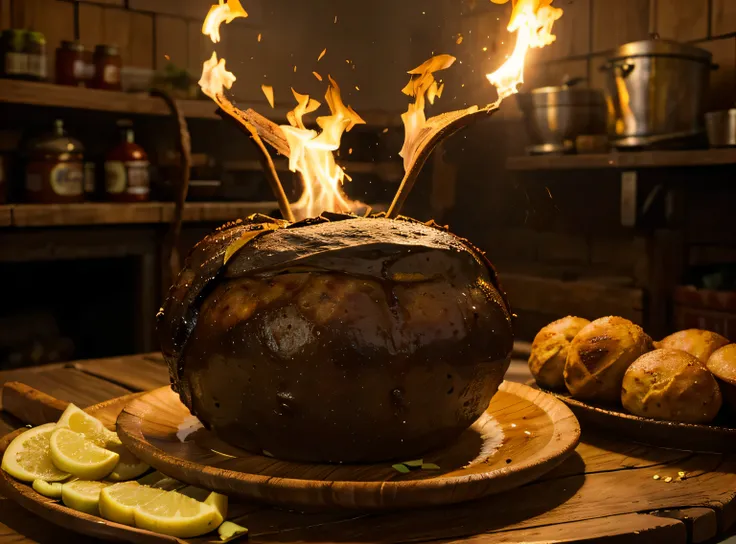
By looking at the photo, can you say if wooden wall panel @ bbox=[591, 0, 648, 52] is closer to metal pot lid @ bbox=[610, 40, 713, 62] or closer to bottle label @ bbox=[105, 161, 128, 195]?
metal pot lid @ bbox=[610, 40, 713, 62]

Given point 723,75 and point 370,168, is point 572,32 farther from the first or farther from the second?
point 370,168

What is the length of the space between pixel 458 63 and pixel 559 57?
513mm

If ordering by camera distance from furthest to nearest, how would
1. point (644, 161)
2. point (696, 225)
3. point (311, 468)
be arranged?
point (696, 225)
point (644, 161)
point (311, 468)

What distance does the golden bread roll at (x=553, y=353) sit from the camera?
4.32 ft

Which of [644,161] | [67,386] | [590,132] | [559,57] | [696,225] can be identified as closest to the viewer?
[67,386]

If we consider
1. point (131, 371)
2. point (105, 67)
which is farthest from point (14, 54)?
point (131, 371)

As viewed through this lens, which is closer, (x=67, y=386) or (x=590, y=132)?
(x=67, y=386)

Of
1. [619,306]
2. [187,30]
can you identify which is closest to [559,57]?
[619,306]

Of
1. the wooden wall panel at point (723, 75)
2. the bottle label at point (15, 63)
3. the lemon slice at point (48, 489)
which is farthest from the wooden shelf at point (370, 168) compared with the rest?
the lemon slice at point (48, 489)

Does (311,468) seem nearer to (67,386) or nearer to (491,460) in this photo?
(491,460)

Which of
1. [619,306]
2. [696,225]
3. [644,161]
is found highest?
[644,161]

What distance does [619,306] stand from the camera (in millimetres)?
3238

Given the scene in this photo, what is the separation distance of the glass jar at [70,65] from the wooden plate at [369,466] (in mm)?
2321

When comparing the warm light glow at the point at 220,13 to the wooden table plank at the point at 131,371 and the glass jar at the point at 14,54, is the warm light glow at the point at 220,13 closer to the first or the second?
the wooden table plank at the point at 131,371
